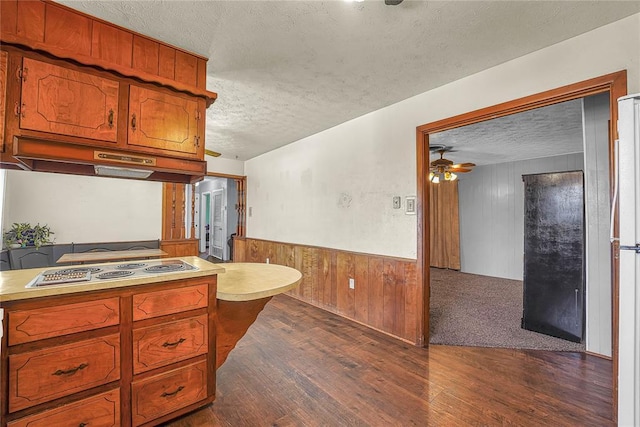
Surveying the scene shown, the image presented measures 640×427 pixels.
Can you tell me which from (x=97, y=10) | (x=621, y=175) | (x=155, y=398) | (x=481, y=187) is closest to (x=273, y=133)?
(x=97, y=10)

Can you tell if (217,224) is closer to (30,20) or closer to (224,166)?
(224,166)

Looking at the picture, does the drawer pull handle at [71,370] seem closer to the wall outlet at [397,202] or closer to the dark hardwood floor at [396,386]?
the dark hardwood floor at [396,386]

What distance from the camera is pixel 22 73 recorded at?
1.50 meters

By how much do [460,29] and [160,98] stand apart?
204 centimetres

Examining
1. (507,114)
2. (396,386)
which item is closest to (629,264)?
(507,114)

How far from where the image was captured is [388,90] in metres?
2.71

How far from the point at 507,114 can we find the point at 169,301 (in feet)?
9.24

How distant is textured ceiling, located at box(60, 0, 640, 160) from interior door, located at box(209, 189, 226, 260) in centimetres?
546

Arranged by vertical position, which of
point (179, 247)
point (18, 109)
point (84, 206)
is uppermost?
point (18, 109)

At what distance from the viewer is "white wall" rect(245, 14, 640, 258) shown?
184cm

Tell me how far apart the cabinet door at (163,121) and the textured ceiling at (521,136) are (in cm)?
307

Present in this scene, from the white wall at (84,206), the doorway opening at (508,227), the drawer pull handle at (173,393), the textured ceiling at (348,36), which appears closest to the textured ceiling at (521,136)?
the doorway opening at (508,227)

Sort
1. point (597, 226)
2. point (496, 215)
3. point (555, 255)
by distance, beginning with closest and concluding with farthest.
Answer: point (597, 226) → point (555, 255) → point (496, 215)

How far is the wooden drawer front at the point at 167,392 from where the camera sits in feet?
5.15
